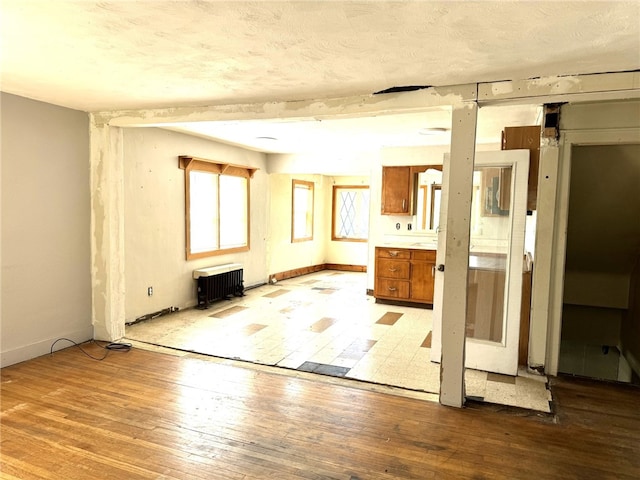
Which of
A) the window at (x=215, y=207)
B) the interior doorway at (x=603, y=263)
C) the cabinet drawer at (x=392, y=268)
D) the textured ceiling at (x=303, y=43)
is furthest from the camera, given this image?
the cabinet drawer at (x=392, y=268)

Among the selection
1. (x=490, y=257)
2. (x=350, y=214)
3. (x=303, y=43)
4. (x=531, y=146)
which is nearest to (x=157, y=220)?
(x=303, y=43)

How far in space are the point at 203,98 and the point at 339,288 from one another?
473 centimetres

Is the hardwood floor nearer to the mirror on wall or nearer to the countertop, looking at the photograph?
the countertop

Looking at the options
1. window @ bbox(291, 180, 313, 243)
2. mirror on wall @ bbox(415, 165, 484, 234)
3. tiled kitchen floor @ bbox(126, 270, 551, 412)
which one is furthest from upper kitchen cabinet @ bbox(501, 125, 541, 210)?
window @ bbox(291, 180, 313, 243)

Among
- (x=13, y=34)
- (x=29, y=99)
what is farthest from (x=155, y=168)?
(x=13, y=34)

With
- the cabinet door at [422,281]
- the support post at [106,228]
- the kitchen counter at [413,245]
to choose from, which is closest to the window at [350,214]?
the kitchen counter at [413,245]

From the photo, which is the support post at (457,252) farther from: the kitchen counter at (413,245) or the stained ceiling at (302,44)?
the kitchen counter at (413,245)

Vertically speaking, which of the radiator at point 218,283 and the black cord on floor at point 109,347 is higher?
the radiator at point 218,283

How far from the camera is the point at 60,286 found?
4039 mm

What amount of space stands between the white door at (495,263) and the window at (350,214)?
540 cm

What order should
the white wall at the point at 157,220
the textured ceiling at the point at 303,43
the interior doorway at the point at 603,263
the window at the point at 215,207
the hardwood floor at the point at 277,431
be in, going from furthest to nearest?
the window at the point at 215,207 < the white wall at the point at 157,220 < the interior doorway at the point at 603,263 < the hardwood floor at the point at 277,431 < the textured ceiling at the point at 303,43

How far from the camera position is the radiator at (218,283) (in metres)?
5.88

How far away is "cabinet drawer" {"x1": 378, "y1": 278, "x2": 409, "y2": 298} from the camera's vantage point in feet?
20.1

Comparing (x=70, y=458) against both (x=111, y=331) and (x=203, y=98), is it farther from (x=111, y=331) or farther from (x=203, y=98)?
(x=203, y=98)
